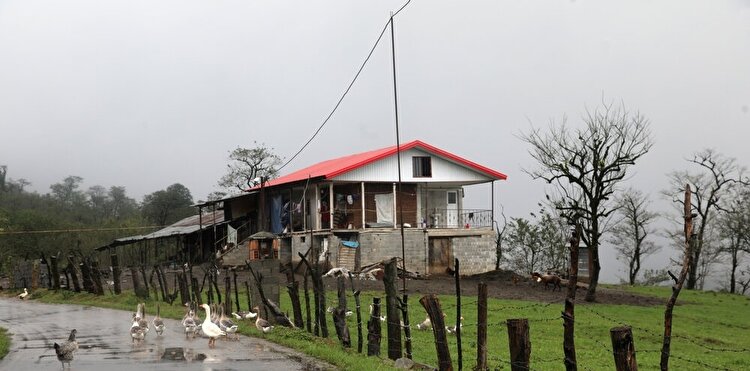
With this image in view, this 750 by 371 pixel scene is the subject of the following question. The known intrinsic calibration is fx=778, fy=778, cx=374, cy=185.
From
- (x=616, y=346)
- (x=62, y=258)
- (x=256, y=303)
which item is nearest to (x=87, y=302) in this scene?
(x=256, y=303)

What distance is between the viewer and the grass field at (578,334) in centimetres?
1583

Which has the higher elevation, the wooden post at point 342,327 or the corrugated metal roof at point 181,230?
the corrugated metal roof at point 181,230

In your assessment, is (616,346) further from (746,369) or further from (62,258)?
(62,258)

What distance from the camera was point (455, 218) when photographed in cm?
4488

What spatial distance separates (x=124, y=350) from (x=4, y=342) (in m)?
2.87

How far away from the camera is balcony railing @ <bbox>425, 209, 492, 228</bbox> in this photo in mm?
43188

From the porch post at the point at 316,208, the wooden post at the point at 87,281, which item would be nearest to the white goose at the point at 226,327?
the wooden post at the point at 87,281

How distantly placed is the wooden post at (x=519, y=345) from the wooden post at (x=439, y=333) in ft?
6.25

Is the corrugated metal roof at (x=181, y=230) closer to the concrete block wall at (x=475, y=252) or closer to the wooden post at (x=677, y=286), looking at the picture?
the concrete block wall at (x=475, y=252)

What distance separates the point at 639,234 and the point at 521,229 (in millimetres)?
9039

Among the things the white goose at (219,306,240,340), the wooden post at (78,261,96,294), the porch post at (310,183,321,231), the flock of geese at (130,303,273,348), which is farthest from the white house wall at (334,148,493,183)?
the white goose at (219,306,240,340)

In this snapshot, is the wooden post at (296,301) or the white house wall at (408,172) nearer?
the wooden post at (296,301)

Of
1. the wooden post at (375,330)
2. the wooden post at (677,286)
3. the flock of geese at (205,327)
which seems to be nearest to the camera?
the wooden post at (677,286)

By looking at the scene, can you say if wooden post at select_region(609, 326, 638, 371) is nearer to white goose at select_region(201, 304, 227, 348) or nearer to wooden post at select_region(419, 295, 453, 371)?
wooden post at select_region(419, 295, 453, 371)
